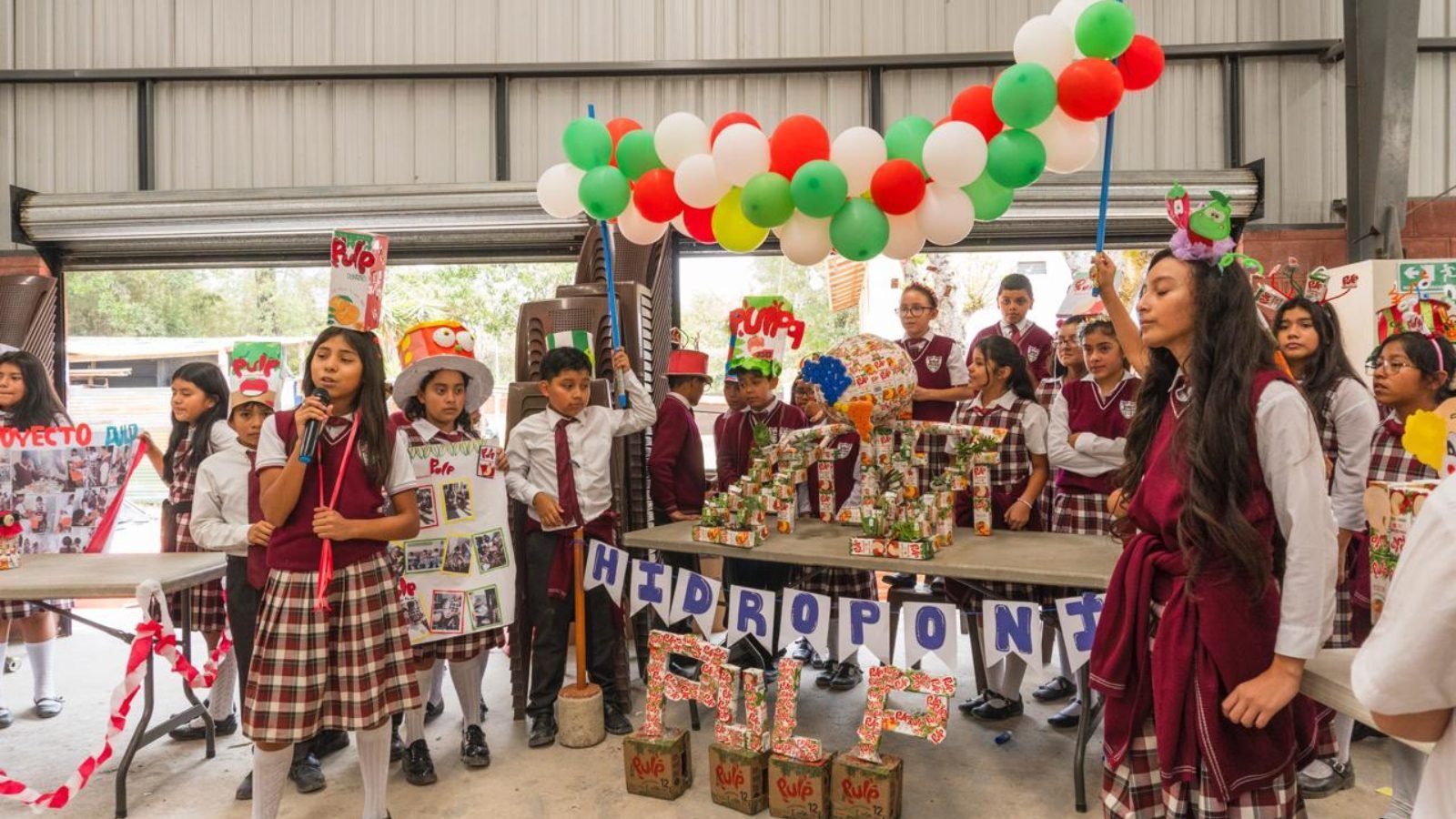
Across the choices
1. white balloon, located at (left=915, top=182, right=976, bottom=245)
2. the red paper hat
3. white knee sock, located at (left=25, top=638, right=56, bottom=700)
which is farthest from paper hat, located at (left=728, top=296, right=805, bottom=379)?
white knee sock, located at (left=25, top=638, right=56, bottom=700)

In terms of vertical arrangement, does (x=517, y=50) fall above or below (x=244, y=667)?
above

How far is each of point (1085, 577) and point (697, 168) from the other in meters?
1.97

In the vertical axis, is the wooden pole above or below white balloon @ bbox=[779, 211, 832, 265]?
below

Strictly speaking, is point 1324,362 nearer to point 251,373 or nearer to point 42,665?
point 251,373

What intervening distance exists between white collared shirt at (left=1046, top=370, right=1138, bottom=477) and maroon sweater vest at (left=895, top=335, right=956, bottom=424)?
2.46ft

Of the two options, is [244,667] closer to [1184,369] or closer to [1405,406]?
[1184,369]

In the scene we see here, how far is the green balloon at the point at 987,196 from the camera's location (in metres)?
3.37

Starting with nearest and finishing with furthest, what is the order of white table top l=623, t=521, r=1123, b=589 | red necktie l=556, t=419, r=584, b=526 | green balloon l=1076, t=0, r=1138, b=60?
white table top l=623, t=521, r=1123, b=589 → green balloon l=1076, t=0, r=1138, b=60 → red necktie l=556, t=419, r=584, b=526

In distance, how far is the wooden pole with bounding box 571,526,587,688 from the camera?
3.61 m

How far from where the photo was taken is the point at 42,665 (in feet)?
13.7

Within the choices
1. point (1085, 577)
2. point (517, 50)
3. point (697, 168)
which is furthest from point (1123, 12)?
point (517, 50)

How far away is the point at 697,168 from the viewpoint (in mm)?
3404

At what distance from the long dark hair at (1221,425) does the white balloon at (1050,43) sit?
1582 millimetres

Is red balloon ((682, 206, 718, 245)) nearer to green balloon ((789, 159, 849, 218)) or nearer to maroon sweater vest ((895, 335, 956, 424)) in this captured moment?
green balloon ((789, 159, 849, 218))
